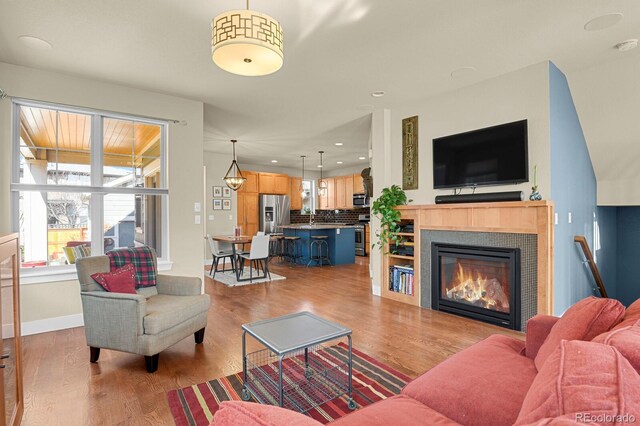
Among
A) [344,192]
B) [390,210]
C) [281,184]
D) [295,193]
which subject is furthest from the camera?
[295,193]

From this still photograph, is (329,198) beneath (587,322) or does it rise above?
above

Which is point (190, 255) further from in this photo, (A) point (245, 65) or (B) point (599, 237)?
(B) point (599, 237)

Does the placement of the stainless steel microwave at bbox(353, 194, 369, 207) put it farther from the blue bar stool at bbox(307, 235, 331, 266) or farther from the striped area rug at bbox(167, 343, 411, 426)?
the striped area rug at bbox(167, 343, 411, 426)

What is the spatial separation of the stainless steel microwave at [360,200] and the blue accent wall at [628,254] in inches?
221

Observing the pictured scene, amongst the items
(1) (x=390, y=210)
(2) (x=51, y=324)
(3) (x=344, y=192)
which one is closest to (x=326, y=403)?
(1) (x=390, y=210)

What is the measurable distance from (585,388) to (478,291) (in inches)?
136

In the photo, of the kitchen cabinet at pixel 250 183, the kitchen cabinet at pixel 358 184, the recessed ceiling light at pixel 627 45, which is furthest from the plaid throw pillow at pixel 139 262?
the kitchen cabinet at pixel 358 184

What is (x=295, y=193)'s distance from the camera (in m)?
10.7

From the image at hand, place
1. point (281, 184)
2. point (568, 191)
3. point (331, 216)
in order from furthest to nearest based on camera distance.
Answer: point (331, 216) < point (281, 184) < point (568, 191)

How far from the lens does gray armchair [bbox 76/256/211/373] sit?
2.51 meters

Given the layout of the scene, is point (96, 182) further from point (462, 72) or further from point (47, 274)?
point (462, 72)

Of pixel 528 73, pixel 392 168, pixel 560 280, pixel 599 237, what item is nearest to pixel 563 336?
pixel 560 280

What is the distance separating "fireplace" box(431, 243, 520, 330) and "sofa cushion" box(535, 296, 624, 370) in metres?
2.10

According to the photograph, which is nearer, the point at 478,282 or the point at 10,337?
the point at 10,337
